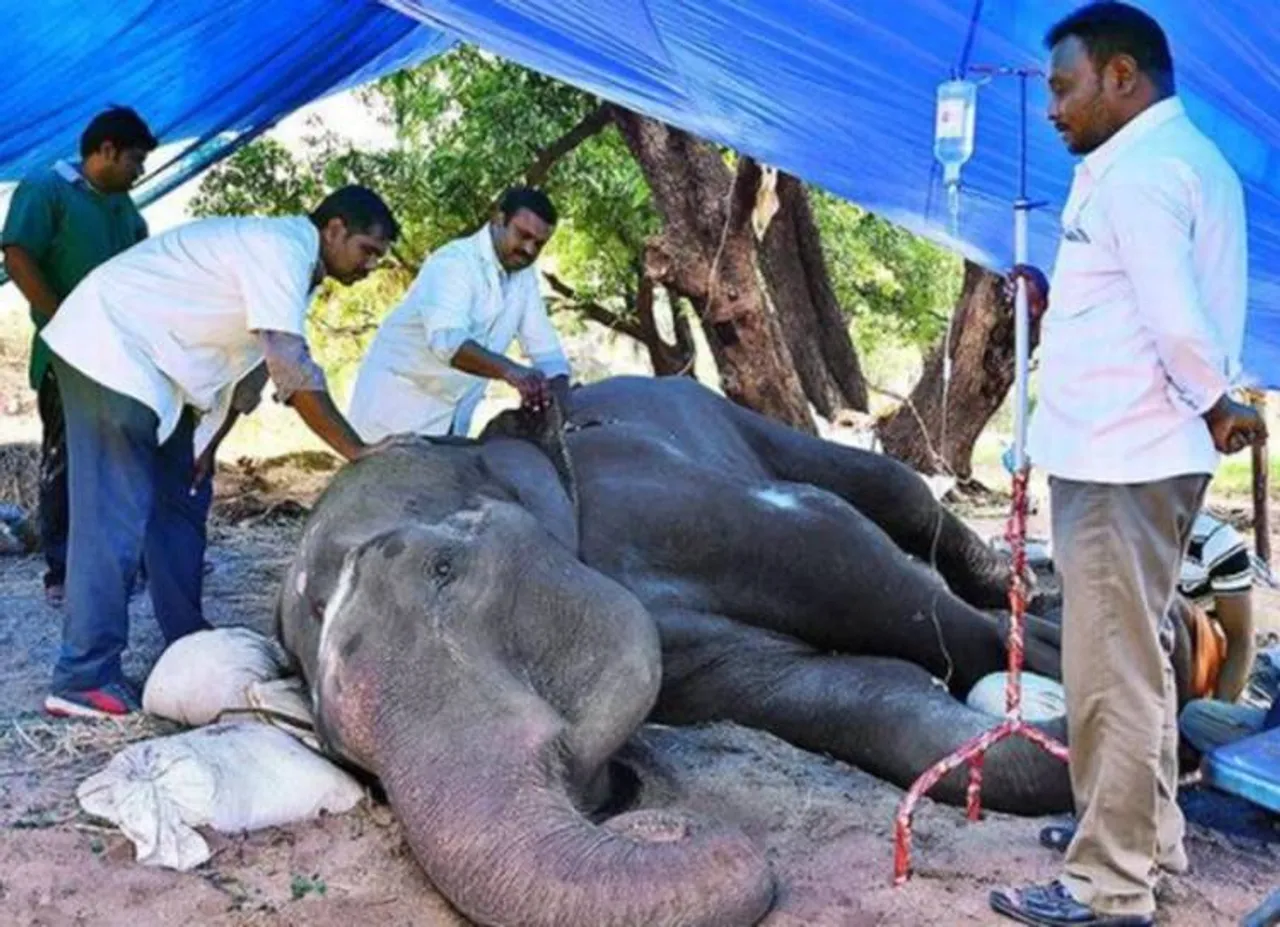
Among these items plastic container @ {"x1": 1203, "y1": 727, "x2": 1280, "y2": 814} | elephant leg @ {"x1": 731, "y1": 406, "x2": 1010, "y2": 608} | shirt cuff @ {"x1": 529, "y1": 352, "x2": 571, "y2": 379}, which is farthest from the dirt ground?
shirt cuff @ {"x1": 529, "y1": 352, "x2": 571, "y2": 379}

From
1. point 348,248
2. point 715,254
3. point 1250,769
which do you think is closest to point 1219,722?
point 1250,769

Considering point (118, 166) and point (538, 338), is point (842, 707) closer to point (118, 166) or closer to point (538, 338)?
point (538, 338)

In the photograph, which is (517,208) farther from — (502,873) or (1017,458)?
(502,873)

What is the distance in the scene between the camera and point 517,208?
5879 mm

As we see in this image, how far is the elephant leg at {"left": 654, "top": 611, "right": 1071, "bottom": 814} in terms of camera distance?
3.85 meters

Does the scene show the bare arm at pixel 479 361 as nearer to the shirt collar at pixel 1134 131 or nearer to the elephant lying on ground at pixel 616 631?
the elephant lying on ground at pixel 616 631

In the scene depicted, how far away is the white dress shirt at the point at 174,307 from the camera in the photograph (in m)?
4.57

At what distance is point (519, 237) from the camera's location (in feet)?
19.4

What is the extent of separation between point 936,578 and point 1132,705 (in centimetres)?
212

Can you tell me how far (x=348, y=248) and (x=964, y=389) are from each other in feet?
18.1

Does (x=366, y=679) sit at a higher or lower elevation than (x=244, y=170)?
lower

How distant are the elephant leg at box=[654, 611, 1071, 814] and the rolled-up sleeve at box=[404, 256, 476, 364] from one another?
1.59 m

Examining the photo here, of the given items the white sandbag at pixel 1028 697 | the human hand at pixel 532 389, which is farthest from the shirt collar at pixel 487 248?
the white sandbag at pixel 1028 697

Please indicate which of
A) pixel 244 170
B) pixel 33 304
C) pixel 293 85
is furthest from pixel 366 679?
pixel 244 170
